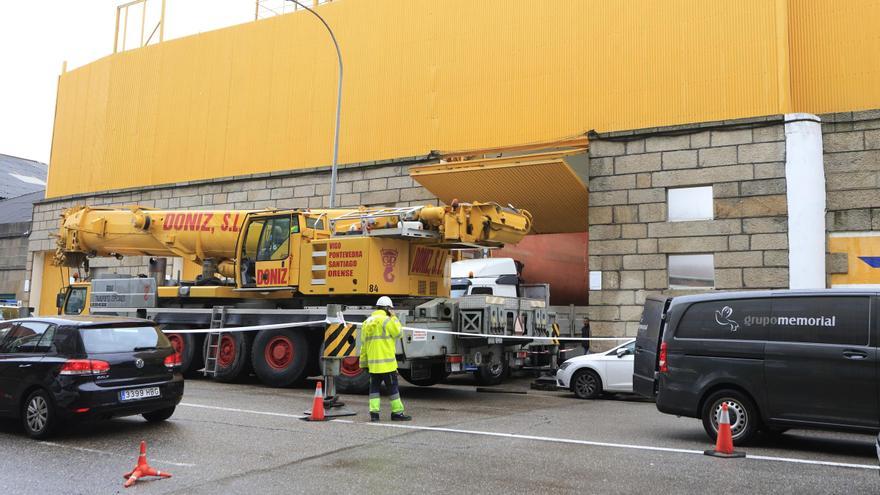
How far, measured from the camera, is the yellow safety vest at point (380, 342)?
972 cm

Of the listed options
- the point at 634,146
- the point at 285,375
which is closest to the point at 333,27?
the point at 634,146

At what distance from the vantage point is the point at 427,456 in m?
7.25

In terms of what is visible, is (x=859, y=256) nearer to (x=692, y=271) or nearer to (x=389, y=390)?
(x=692, y=271)

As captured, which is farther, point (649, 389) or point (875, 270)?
point (875, 270)

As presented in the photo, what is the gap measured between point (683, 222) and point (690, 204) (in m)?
0.49

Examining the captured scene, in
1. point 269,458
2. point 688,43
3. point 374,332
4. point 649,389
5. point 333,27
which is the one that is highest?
point 333,27

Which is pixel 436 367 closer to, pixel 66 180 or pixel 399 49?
pixel 399 49

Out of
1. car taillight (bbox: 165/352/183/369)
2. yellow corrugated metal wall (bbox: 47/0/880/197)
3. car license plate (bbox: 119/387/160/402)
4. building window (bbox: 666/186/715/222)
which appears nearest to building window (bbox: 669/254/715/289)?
building window (bbox: 666/186/715/222)

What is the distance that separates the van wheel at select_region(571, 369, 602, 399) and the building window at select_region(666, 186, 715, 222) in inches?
233

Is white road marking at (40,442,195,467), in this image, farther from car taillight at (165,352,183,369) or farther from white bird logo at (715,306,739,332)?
white bird logo at (715,306,739,332)

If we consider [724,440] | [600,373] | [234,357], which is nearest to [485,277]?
[600,373]

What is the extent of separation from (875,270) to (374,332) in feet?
39.3

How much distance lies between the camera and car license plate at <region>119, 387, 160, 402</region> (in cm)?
834

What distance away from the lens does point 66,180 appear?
30453 millimetres
